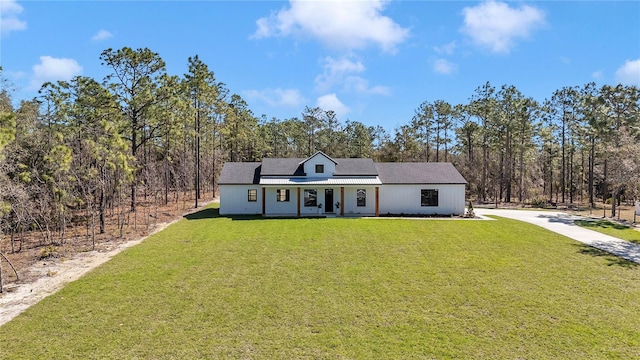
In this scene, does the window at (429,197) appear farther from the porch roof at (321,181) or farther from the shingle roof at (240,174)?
the shingle roof at (240,174)

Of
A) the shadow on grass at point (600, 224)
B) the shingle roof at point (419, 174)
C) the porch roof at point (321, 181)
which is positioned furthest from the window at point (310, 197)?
the shadow on grass at point (600, 224)

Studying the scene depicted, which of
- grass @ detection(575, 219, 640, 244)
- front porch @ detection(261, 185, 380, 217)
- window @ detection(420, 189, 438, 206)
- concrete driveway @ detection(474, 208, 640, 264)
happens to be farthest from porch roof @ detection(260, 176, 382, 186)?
grass @ detection(575, 219, 640, 244)

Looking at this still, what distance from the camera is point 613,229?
20359 millimetres

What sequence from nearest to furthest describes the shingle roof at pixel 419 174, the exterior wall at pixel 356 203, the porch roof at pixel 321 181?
the porch roof at pixel 321 181
the exterior wall at pixel 356 203
the shingle roof at pixel 419 174

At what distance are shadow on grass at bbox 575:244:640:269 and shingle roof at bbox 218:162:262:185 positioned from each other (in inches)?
724

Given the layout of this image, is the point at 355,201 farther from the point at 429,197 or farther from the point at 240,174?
the point at 240,174

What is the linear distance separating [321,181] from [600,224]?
17402 mm

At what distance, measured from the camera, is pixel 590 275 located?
1178cm

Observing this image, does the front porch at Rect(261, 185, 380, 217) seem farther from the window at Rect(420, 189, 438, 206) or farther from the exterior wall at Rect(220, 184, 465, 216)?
the window at Rect(420, 189, 438, 206)

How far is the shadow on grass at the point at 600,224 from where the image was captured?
21062 millimetres

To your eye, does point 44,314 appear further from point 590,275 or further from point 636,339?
point 590,275

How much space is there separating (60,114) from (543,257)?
25.5 m

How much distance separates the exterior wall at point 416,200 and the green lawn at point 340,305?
9.31 metres

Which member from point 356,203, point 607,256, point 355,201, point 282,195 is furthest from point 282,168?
point 607,256
